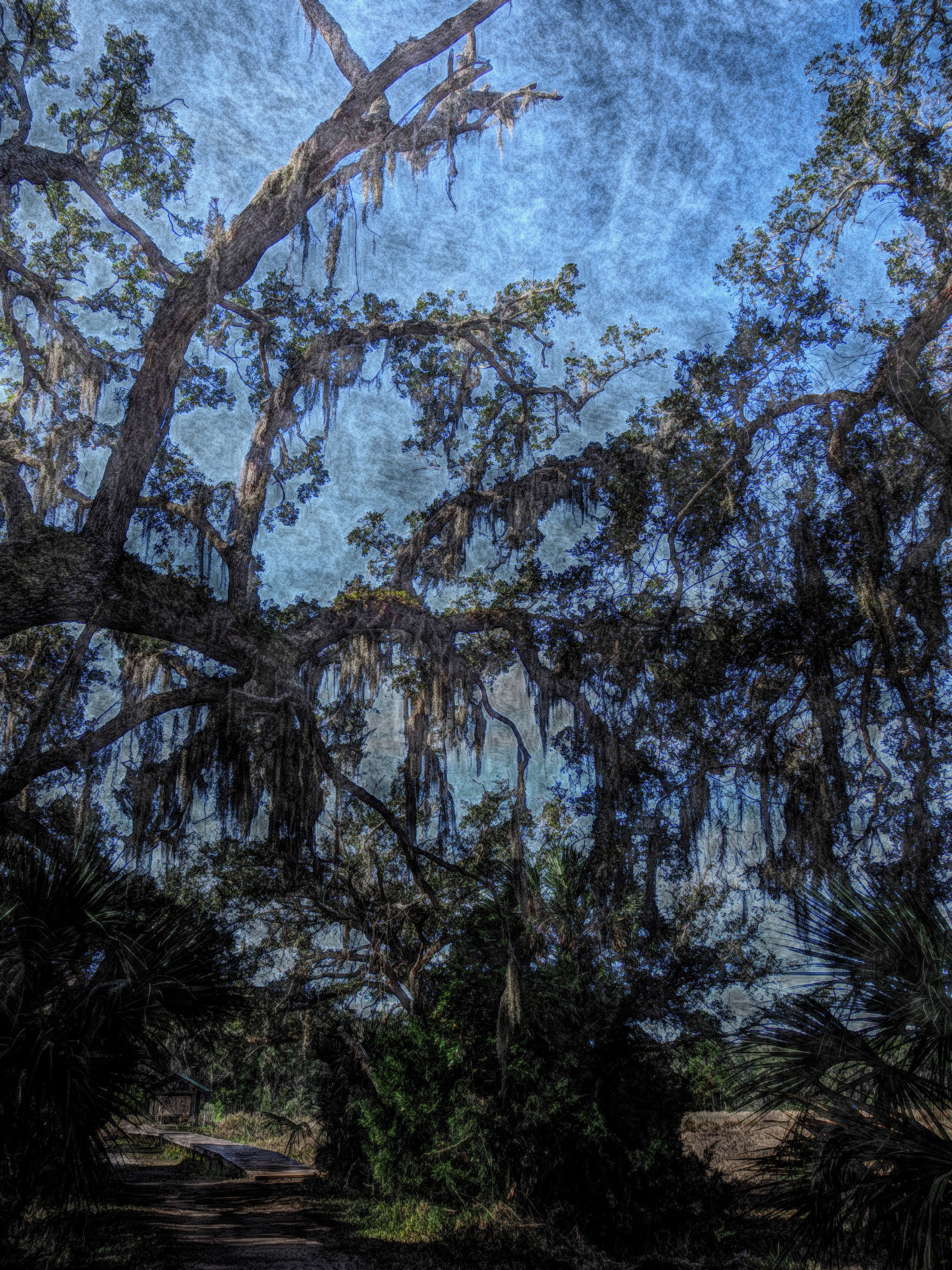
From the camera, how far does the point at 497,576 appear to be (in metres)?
10.7

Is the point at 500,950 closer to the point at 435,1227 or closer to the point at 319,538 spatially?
the point at 435,1227

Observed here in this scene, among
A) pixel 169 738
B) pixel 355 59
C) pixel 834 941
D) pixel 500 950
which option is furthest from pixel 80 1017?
pixel 355 59

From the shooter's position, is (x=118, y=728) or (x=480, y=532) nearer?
(x=118, y=728)

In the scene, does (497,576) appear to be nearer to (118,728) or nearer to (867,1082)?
(118,728)

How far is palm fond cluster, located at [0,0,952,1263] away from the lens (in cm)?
703

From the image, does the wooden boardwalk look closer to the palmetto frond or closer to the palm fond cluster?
the palm fond cluster

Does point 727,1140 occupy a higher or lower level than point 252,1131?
higher

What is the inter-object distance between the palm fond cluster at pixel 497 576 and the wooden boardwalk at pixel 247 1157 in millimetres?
8169

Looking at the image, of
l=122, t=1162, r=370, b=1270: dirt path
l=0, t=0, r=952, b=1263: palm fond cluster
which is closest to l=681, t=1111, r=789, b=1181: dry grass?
l=0, t=0, r=952, b=1263: palm fond cluster

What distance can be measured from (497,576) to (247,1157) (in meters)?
17.0

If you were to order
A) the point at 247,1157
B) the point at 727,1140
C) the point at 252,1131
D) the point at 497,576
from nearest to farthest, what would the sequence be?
the point at 497,576 → the point at 727,1140 → the point at 247,1157 → the point at 252,1131

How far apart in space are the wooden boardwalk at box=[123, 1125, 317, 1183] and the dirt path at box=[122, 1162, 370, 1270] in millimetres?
578

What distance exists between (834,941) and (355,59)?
28.4 ft

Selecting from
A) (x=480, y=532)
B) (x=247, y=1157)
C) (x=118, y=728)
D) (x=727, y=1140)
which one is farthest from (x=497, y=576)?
(x=247, y=1157)
